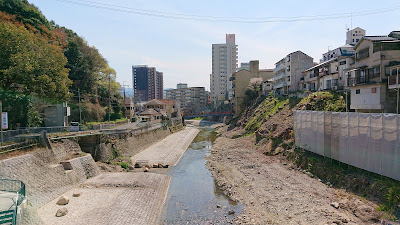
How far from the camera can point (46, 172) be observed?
665 inches

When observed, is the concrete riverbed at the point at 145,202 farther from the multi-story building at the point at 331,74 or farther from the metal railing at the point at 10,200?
the multi-story building at the point at 331,74

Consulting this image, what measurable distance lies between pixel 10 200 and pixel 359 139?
68.3ft

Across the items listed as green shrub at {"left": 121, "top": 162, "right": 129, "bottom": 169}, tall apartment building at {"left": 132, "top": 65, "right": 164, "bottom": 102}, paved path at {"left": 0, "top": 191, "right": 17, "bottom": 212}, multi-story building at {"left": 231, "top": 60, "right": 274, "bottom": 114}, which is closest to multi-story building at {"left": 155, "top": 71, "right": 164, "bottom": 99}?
tall apartment building at {"left": 132, "top": 65, "right": 164, "bottom": 102}

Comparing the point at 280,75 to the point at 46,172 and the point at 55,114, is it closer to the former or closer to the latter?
the point at 55,114

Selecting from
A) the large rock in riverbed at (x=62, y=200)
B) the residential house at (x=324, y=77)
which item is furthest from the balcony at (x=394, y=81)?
the large rock in riverbed at (x=62, y=200)

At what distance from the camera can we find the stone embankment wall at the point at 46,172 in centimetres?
1423

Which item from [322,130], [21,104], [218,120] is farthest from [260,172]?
[218,120]

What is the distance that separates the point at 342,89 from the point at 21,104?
36.3m

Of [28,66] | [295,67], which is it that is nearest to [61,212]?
[28,66]

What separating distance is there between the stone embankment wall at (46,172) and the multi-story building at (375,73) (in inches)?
1066

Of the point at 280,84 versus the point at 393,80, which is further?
the point at 280,84

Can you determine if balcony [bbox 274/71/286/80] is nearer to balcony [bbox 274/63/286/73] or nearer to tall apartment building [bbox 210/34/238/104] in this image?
balcony [bbox 274/63/286/73]

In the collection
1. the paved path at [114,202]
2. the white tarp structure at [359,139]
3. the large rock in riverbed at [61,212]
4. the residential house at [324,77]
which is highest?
the residential house at [324,77]

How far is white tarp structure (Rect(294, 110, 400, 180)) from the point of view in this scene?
45.0 ft
